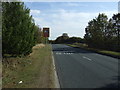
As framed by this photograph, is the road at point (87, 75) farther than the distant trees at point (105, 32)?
No

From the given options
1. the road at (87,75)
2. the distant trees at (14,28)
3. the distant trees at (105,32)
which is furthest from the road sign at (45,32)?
the road at (87,75)

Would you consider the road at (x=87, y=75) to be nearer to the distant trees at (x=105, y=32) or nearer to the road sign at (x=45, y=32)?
the distant trees at (x=105, y=32)

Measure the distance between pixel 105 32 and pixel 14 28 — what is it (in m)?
31.2

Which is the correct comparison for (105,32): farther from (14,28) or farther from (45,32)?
(14,28)

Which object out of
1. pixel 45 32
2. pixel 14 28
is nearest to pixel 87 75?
pixel 14 28

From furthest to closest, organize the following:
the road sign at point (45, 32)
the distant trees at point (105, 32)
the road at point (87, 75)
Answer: the road sign at point (45, 32) → the distant trees at point (105, 32) → the road at point (87, 75)

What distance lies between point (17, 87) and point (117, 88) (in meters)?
4.00

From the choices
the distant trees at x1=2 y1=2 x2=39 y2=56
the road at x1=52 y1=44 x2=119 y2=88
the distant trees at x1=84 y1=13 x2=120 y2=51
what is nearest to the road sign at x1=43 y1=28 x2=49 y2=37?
the distant trees at x1=84 y1=13 x2=120 y2=51

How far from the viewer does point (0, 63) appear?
14.5 m

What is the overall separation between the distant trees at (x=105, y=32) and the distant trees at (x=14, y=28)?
24920 mm

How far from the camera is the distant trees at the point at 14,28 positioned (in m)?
17.2

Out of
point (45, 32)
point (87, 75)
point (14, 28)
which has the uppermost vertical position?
point (45, 32)

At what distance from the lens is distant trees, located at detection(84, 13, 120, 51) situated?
4262cm

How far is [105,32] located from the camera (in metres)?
46.1
